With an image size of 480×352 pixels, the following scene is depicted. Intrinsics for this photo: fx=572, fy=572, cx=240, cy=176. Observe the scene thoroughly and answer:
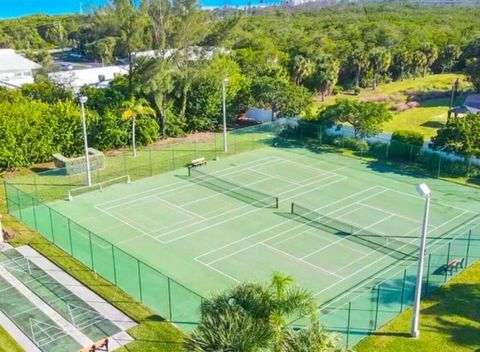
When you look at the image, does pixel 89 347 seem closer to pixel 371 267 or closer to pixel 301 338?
pixel 301 338

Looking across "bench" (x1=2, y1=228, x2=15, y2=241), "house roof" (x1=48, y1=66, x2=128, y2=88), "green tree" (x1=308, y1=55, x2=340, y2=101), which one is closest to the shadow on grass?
"green tree" (x1=308, y1=55, x2=340, y2=101)

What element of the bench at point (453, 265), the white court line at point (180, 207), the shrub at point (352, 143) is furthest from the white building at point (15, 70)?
the bench at point (453, 265)

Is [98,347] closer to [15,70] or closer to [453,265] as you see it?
[453,265]

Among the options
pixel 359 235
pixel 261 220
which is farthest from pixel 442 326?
pixel 261 220

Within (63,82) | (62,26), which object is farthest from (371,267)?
(62,26)

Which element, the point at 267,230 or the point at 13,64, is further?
the point at 13,64

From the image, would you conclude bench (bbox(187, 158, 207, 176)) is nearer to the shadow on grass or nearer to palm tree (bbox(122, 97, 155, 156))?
palm tree (bbox(122, 97, 155, 156))
